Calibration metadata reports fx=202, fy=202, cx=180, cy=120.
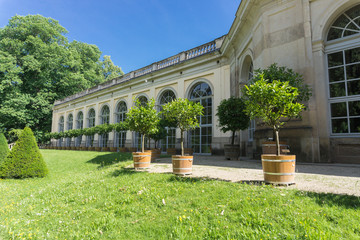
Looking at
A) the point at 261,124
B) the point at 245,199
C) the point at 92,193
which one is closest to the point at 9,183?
the point at 92,193

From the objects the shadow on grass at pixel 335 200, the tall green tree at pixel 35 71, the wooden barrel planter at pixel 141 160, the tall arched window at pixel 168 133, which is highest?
the tall green tree at pixel 35 71

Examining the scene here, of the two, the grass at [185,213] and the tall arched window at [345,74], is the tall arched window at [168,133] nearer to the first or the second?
the tall arched window at [345,74]

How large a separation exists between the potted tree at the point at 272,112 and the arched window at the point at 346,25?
552 cm

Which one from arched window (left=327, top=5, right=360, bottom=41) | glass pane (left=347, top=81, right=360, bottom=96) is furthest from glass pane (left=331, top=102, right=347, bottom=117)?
arched window (left=327, top=5, right=360, bottom=41)

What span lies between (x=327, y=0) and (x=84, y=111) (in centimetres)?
2778

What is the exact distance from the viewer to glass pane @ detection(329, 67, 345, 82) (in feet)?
24.8

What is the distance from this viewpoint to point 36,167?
26.3ft

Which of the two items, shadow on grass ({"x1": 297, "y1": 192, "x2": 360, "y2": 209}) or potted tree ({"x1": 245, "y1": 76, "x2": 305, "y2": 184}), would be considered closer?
shadow on grass ({"x1": 297, "y1": 192, "x2": 360, "y2": 209})

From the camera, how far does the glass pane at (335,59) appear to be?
767 centimetres

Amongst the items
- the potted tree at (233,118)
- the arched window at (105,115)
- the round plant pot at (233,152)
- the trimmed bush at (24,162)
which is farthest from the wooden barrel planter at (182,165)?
the arched window at (105,115)

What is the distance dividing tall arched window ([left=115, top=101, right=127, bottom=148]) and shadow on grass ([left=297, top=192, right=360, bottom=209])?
785 inches

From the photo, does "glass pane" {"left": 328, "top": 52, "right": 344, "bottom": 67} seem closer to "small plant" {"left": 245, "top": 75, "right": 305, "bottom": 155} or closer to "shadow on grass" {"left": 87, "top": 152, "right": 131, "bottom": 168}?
"small plant" {"left": 245, "top": 75, "right": 305, "bottom": 155}

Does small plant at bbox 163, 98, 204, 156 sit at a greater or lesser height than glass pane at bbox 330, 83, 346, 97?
lesser

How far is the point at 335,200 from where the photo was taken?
10.4 feet
